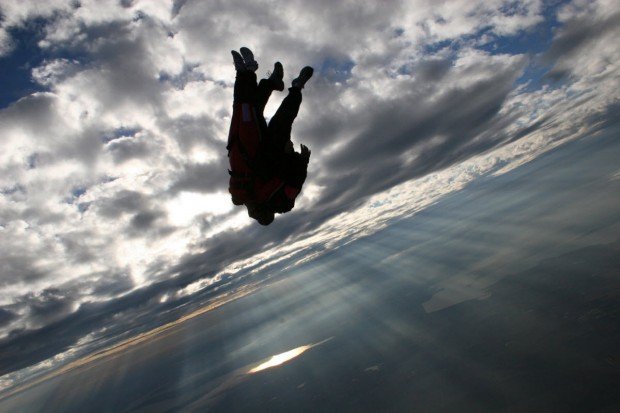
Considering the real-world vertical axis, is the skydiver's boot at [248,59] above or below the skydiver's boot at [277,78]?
above

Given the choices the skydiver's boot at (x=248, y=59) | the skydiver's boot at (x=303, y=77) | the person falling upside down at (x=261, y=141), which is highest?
the skydiver's boot at (x=248, y=59)

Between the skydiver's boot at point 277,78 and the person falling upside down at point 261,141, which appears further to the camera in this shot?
the skydiver's boot at point 277,78

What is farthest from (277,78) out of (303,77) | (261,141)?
(261,141)

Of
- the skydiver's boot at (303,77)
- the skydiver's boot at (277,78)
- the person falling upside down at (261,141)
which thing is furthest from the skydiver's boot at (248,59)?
the skydiver's boot at (303,77)

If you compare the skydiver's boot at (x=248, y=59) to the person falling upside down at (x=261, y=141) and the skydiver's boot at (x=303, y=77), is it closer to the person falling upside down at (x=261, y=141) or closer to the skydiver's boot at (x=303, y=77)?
the person falling upside down at (x=261, y=141)

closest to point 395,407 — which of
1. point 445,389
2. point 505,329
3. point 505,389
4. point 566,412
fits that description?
point 445,389

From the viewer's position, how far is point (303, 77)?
491 centimetres

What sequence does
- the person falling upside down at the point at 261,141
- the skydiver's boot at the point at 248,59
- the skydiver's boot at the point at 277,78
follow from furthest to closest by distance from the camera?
the skydiver's boot at the point at 277,78, the skydiver's boot at the point at 248,59, the person falling upside down at the point at 261,141

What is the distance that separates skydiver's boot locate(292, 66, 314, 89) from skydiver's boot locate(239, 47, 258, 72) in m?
0.66

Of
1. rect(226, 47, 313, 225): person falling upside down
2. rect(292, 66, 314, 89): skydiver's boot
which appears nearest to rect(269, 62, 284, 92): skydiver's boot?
rect(226, 47, 313, 225): person falling upside down

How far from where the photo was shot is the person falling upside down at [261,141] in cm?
455

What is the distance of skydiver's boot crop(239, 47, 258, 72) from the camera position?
15.4 ft

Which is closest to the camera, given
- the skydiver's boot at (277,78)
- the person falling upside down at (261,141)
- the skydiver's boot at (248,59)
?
the person falling upside down at (261,141)

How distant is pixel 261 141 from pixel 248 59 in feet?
4.39
